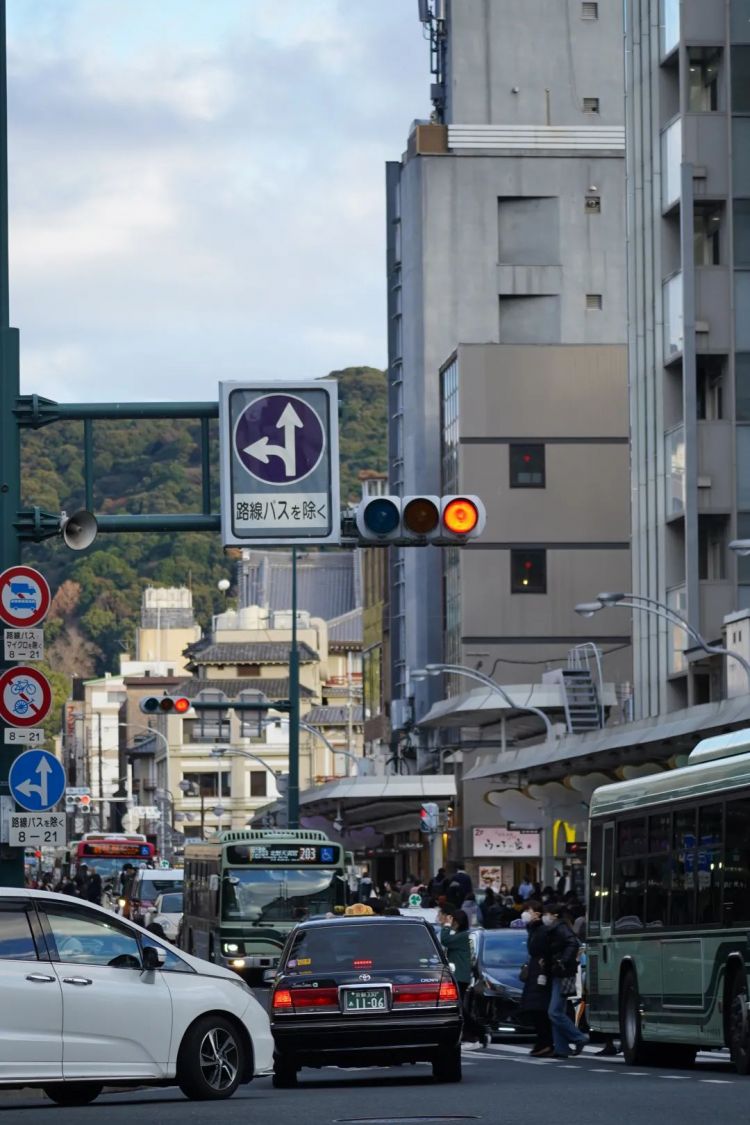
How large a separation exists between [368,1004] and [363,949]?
25.0 inches

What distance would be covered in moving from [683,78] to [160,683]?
412ft

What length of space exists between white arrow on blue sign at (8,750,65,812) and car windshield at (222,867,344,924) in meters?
20.3

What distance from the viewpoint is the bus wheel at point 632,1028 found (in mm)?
23328

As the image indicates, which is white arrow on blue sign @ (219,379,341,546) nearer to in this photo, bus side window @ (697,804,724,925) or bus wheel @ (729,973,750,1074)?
bus side window @ (697,804,724,925)

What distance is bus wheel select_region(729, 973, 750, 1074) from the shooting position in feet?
65.3

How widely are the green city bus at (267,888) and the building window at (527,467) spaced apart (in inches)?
1773

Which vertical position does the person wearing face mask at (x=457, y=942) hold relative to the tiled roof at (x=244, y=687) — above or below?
below

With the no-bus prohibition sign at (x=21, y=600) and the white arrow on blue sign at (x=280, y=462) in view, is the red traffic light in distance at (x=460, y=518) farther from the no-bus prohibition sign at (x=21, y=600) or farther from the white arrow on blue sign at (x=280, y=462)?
the no-bus prohibition sign at (x=21, y=600)

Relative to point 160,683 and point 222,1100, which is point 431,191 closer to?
point 222,1100

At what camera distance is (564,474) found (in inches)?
3329

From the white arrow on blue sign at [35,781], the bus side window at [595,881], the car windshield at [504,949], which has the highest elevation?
the white arrow on blue sign at [35,781]

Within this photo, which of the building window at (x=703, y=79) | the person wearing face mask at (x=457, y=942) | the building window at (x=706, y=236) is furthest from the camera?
the building window at (x=706, y=236)

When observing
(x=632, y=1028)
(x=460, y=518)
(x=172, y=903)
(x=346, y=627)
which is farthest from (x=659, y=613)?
(x=346, y=627)

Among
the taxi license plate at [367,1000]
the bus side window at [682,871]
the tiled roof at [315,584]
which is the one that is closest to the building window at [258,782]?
the tiled roof at [315,584]
